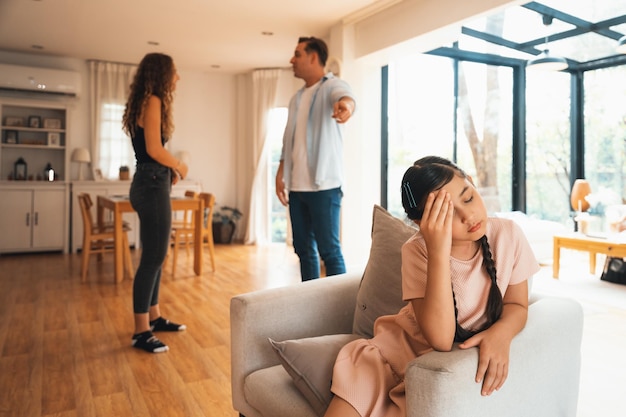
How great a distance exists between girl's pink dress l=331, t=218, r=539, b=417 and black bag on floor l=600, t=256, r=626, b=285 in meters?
3.95

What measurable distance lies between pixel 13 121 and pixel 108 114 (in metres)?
1.12

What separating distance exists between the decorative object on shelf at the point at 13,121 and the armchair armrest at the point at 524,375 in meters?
6.73

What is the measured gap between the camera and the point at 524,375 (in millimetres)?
984

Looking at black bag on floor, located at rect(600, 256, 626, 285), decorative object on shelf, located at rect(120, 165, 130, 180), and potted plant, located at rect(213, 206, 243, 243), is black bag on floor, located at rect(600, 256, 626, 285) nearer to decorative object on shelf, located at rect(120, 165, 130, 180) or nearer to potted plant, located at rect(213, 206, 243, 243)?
potted plant, located at rect(213, 206, 243, 243)

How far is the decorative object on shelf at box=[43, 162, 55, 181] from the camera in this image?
6.39 m

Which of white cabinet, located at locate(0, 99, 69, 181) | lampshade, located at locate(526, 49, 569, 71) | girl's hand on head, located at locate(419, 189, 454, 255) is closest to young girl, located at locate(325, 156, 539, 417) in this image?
girl's hand on head, located at locate(419, 189, 454, 255)

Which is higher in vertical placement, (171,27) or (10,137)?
(171,27)

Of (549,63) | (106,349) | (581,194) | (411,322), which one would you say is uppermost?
(549,63)

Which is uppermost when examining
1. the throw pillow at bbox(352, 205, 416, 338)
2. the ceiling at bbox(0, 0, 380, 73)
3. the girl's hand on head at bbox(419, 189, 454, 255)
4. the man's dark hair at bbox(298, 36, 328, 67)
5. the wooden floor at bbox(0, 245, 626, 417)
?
the ceiling at bbox(0, 0, 380, 73)

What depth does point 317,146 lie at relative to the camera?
242 cm

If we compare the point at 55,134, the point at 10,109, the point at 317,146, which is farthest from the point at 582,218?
the point at 10,109

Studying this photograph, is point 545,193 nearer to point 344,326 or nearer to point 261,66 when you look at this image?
point 261,66

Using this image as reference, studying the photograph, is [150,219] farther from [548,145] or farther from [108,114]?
[548,145]

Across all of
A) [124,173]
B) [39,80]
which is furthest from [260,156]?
[39,80]
